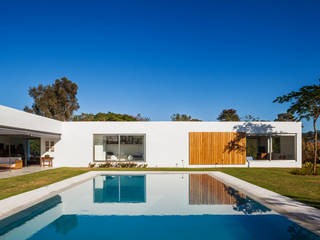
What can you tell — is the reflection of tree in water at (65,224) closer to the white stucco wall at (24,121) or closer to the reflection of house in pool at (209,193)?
the reflection of house in pool at (209,193)

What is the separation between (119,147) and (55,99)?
70.3ft

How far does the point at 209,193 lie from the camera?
8.44 meters

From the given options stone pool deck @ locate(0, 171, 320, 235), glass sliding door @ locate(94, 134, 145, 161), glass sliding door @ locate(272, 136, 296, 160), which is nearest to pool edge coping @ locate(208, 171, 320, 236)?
stone pool deck @ locate(0, 171, 320, 235)

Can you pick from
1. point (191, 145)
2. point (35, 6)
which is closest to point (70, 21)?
point (35, 6)

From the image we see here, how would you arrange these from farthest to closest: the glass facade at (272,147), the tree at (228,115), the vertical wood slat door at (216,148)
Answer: the tree at (228,115)
the glass facade at (272,147)
the vertical wood slat door at (216,148)

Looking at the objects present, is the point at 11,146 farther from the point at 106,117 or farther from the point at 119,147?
the point at 106,117

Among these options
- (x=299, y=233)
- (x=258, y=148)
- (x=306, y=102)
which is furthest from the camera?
(x=258, y=148)

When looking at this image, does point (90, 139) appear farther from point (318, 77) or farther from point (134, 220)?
point (318, 77)

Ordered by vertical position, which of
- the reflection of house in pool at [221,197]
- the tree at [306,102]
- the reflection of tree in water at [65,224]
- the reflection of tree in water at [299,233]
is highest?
the tree at [306,102]

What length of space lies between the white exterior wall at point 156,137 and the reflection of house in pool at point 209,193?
18.3ft

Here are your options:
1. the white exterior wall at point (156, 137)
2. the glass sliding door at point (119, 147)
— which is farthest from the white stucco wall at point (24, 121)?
the glass sliding door at point (119, 147)

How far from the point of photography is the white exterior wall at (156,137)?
16219 mm

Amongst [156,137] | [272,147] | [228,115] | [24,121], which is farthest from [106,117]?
[24,121]

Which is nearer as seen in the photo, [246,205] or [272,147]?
[246,205]
